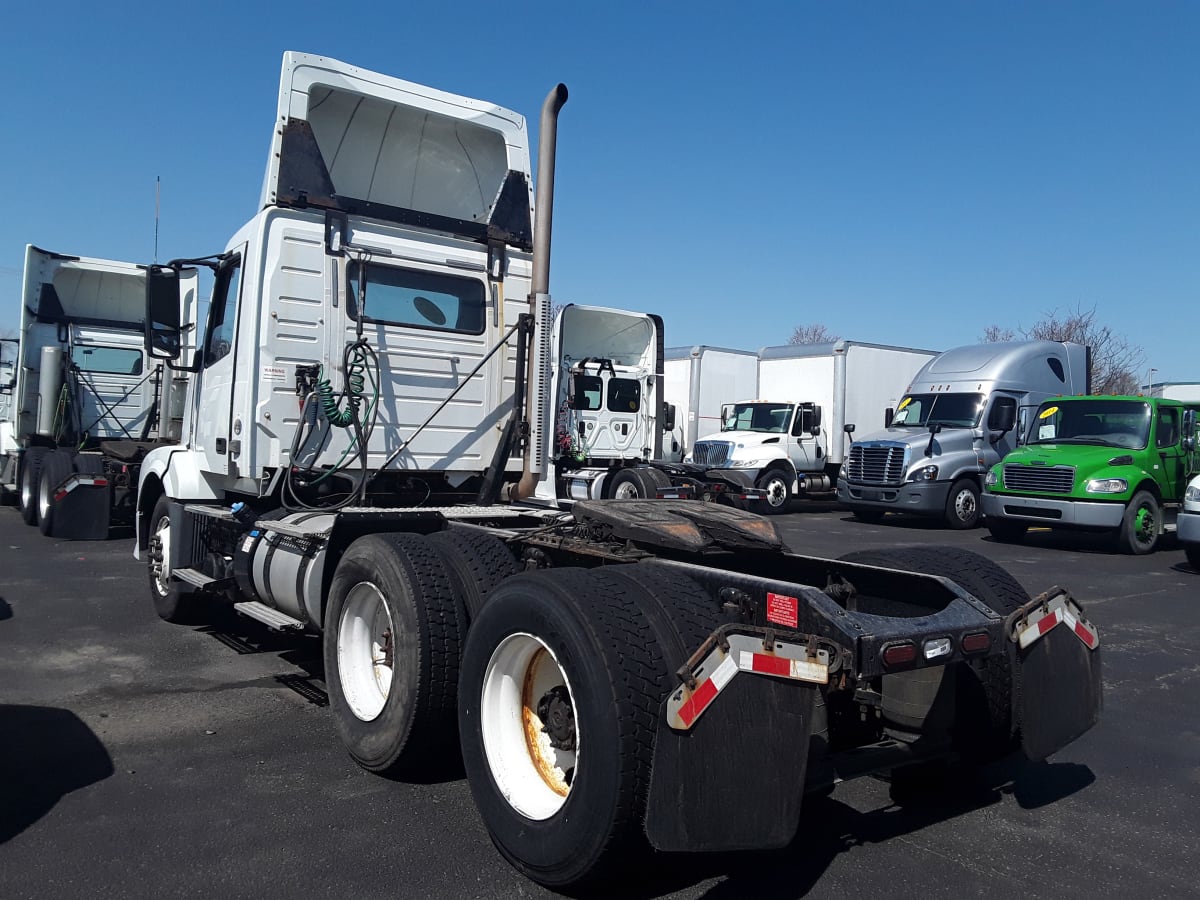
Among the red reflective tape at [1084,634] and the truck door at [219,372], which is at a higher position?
the truck door at [219,372]

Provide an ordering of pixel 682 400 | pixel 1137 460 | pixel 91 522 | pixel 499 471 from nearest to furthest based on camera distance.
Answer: pixel 499 471 < pixel 91 522 < pixel 1137 460 < pixel 682 400

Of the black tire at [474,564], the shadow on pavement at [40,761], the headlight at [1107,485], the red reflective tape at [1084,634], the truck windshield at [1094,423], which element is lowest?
the shadow on pavement at [40,761]

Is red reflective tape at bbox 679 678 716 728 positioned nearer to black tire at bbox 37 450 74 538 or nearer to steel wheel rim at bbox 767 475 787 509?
black tire at bbox 37 450 74 538

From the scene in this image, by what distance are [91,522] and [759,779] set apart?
12.1 meters

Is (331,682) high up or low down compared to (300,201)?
down

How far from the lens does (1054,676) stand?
3570 millimetres

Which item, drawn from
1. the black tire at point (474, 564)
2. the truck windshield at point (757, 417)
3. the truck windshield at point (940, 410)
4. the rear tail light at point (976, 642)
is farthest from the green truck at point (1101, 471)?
the black tire at point (474, 564)

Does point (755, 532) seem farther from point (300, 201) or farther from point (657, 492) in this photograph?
point (657, 492)

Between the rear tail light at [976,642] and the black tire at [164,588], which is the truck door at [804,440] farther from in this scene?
the rear tail light at [976,642]

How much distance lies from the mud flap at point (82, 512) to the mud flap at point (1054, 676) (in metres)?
12.1

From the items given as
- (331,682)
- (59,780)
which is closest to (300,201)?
(331,682)

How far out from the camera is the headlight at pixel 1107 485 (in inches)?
554

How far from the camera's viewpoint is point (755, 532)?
4.39 m

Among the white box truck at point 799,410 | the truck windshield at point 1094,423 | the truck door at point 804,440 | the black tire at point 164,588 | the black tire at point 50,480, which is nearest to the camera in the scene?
the black tire at point 164,588
